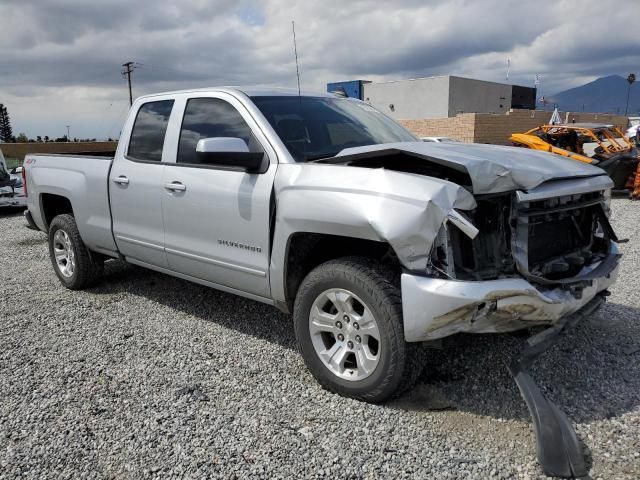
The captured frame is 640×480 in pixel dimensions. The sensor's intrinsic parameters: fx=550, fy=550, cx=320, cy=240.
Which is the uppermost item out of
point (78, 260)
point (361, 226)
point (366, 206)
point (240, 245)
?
point (366, 206)

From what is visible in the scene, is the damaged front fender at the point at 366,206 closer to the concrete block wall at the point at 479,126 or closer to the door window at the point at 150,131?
the door window at the point at 150,131

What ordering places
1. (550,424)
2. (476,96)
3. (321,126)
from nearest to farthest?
1. (550,424)
2. (321,126)
3. (476,96)

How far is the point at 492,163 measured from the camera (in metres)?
2.91

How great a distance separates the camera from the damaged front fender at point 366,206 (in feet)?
9.04

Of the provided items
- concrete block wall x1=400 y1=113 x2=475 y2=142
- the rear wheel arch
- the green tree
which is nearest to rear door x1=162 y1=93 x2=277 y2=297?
the rear wheel arch

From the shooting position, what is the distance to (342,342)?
3.31m

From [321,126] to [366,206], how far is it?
1.30 meters

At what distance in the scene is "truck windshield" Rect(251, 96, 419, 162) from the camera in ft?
12.4

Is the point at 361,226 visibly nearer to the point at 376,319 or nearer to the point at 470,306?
the point at 376,319

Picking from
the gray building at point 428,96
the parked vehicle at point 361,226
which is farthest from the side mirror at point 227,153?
the gray building at point 428,96

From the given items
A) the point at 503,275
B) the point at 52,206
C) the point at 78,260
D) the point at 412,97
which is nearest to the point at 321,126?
the point at 503,275

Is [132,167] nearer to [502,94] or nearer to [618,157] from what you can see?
[618,157]

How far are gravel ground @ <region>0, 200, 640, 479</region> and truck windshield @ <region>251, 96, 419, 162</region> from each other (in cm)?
152

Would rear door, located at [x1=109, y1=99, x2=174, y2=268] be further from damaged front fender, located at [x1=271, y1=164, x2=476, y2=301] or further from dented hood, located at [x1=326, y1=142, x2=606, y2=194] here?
dented hood, located at [x1=326, y1=142, x2=606, y2=194]
